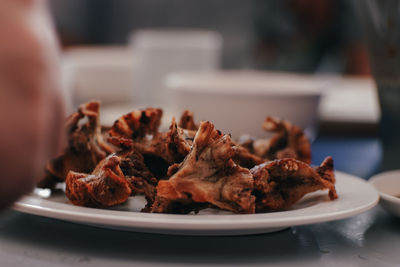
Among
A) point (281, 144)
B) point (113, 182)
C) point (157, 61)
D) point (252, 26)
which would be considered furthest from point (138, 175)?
point (252, 26)

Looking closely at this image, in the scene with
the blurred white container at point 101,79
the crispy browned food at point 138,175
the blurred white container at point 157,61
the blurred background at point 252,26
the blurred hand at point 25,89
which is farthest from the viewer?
the blurred background at point 252,26

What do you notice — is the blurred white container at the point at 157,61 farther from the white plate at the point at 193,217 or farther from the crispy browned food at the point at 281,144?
the white plate at the point at 193,217

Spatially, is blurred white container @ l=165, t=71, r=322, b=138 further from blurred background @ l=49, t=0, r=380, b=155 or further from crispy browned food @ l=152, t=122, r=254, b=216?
crispy browned food @ l=152, t=122, r=254, b=216

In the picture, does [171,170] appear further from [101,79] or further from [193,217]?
[101,79]

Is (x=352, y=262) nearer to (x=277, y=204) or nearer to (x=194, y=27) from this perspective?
(x=277, y=204)

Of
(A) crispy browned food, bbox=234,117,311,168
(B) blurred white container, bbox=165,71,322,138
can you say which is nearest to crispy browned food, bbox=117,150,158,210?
(A) crispy browned food, bbox=234,117,311,168

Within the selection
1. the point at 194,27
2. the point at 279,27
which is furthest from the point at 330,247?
the point at 194,27

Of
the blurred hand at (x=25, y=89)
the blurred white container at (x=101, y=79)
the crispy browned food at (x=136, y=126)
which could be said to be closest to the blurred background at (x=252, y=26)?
the blurred white container at (x=101, y=79)
